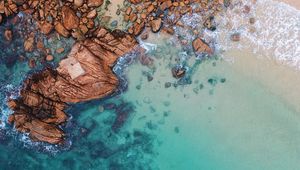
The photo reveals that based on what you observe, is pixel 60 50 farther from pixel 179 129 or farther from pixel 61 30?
pixel 179 129

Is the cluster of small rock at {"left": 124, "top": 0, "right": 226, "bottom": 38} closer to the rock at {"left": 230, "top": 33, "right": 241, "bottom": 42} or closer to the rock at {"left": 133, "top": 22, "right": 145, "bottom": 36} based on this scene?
the rock at {"left": 133, "top": 22, "right": 145, "bottom": 36}

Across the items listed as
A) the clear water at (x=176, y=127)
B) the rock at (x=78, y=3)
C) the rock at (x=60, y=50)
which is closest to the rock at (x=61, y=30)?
the rock at (x=60, y=50)

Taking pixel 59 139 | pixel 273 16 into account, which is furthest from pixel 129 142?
pixel 273 16

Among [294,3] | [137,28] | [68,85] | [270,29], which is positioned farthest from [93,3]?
[294,3]

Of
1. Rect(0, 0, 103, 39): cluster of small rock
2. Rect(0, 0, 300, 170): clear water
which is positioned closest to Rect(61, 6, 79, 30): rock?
Rect(0, 0, 103, 39): cluster of small rock

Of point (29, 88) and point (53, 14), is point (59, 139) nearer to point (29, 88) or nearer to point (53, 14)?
point (29, 88)

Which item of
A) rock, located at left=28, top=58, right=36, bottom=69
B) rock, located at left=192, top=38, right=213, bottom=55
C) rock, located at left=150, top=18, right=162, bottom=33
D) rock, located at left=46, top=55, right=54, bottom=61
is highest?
rock, located at left=150, top=18, right=162, bottom=33

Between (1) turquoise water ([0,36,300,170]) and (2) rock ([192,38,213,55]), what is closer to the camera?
(2) rock ([192,38,213,55])
